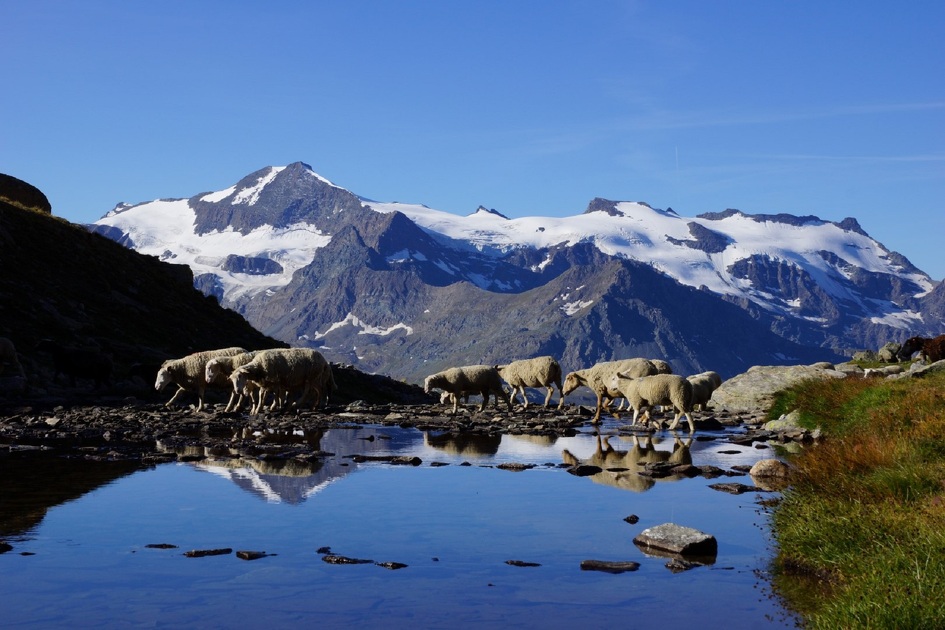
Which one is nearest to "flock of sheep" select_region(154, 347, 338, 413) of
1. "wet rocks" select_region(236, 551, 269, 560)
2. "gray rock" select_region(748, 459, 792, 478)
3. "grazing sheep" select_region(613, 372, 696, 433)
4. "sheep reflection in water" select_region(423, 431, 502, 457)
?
"sheep reflection in water" select_region(423, 431, 502, 457)

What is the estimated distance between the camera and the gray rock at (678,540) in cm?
1634

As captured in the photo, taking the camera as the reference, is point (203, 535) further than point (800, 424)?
No

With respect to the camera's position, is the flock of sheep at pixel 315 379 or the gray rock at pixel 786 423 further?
the flock of sheep at pixel 315 379

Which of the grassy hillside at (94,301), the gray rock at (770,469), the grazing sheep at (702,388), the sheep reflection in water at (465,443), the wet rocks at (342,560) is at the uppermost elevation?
the grassy hillside at (94,301)

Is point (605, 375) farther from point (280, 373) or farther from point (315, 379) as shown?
point (280, 373)

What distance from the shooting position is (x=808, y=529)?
601 inches

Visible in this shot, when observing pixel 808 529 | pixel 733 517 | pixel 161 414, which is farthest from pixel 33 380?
pixel 808 529

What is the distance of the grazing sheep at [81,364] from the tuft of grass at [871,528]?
113ft

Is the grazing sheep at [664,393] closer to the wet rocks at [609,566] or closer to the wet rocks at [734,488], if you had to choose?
the wet rocks at [734,488]

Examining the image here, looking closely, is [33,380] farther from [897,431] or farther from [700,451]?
[897,431]

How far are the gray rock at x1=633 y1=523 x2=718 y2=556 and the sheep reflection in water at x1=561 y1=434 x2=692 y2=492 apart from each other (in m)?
5.90

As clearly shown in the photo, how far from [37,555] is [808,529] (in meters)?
11.6

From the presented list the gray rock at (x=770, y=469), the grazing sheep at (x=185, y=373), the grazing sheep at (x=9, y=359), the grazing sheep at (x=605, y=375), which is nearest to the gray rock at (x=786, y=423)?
the grazing sheep at (x=605, y=375)

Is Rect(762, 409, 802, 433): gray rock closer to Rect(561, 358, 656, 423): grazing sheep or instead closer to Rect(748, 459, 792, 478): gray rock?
Rect(561, 358, 656, 423): grazing sheep
